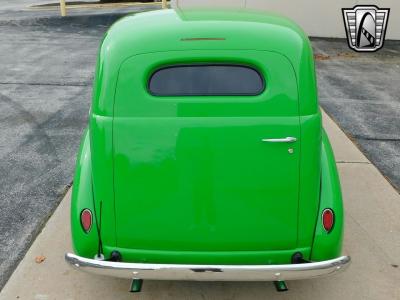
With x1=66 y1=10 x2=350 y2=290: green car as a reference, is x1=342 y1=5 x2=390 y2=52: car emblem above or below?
below

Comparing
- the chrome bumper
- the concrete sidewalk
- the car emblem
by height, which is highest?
the chrome bumper

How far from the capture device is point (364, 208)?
16.0 feet

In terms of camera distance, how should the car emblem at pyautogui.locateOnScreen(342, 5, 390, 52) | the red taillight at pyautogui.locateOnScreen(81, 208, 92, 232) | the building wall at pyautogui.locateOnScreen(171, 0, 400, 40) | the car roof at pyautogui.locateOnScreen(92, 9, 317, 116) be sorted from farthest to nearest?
1. the building wall at pyautogui.locateOnScreen(171, 0, 400, 40)
2. the car emblem at pyautogui.locateOnScreen(342, 5, 390, 52)
3. the red taillight at pyautogui.locateOnScreen(81, 208, 92, 232)
4. the car roof at pyautogui.locateOnScreen(92, 9, 317, 116)

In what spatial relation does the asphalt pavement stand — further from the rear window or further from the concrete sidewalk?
the rear window

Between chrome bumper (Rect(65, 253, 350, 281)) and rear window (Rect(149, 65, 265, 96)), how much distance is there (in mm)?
1196

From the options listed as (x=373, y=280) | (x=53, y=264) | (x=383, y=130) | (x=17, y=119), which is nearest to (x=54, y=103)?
(x=17, y=119)

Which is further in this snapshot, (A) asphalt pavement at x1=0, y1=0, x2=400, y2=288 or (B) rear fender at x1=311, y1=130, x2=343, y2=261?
(A) asphalt pavement at x1=0, y1=0, x2=400, y2=288

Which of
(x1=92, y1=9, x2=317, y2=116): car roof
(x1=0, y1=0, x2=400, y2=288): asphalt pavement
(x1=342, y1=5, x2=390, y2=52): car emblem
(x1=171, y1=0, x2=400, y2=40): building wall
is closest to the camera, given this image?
(x1=92, y1=9, x2=317, y2=116): car roof

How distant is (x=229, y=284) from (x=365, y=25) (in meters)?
13.7

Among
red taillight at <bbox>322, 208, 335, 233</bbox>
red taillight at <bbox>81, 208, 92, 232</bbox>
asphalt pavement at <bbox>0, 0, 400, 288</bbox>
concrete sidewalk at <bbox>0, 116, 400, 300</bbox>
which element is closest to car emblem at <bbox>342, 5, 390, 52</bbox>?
asphalt pavement at <bbox>0, 0, 400, 288</bbox>

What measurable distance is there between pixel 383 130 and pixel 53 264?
565 cm

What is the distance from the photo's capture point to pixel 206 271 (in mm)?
2984

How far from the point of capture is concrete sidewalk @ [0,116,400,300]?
11.8 feet

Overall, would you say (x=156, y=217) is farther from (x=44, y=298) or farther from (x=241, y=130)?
(x=44, y=298)
